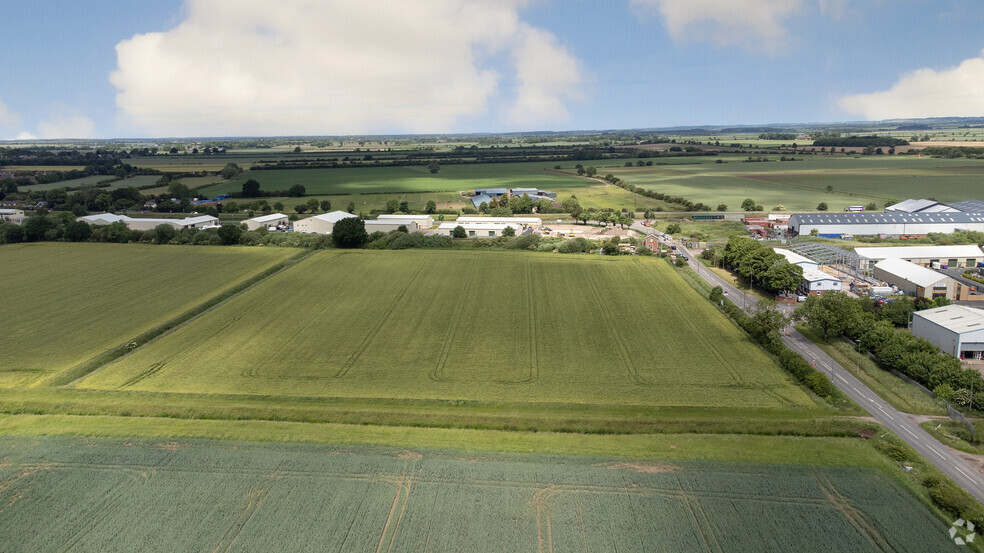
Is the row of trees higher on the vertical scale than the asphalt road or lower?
higher

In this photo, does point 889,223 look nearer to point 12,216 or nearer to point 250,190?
point 250,190

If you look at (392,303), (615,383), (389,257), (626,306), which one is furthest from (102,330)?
(626,306)

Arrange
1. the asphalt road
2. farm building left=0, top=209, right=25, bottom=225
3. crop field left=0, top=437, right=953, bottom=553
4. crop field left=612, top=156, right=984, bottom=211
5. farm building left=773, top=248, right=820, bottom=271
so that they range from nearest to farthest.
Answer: crop field left=0, top=437, right=953, bottom=553
the asphalt road
farm building left=773, top=248, right=820, bottom=271
farm building left=0, top=209, right=25, bottom=225
crop field left=612, top=156, right=984, bottom=211

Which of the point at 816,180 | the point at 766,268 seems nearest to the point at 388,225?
the point at 766,268

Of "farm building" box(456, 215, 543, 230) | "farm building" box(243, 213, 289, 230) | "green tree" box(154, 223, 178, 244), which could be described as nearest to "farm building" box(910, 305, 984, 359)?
"farm building" box(456, 215, 543, 230)

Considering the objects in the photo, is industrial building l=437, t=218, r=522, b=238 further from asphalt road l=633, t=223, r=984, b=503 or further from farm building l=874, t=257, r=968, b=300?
asphalt road l=633, t=223, r=984, b=503

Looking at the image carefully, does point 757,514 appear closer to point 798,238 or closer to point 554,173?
point 798,238

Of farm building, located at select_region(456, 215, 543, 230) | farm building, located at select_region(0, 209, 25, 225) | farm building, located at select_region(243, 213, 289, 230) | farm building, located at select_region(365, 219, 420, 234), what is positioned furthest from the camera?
farm building, located at select_region(0, 209, 25, 225)
